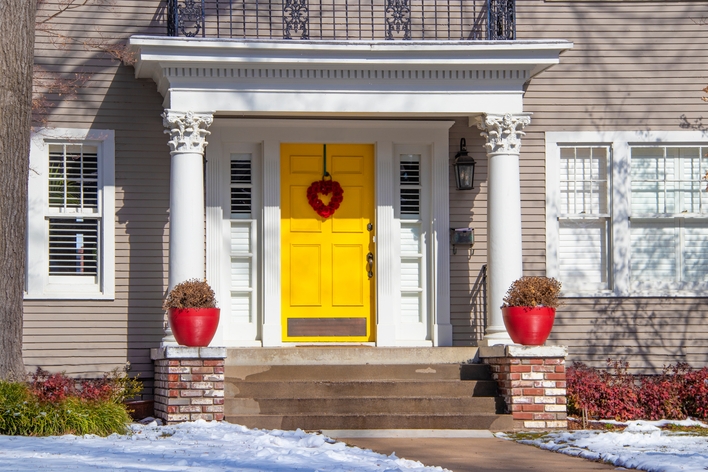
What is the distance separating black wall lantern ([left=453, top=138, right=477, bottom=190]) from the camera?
1162cm

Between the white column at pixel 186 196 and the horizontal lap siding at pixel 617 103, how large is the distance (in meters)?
3.77

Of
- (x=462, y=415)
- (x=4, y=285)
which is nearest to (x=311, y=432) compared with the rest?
(x=462, y=415)

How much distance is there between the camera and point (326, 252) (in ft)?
38.3

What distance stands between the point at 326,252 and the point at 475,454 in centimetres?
402

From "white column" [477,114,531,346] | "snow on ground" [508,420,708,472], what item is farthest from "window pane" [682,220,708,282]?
"snow on ground" [508,420,708,472]

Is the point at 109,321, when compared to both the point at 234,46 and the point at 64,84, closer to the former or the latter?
the point at 64,84

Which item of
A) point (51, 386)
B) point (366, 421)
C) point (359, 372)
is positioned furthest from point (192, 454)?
point (359, 372)

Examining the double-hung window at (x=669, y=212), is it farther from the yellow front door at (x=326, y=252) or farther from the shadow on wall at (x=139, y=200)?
the shadow on wall at (x=139, y=200)

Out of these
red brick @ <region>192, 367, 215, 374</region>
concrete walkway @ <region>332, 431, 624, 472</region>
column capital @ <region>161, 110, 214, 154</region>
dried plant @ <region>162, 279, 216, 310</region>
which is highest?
column capital @ <region>161, 110, 214, 154</region>

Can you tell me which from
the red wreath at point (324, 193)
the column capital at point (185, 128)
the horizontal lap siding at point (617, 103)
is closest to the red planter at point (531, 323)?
the horizontal lap siding at point (617, 103)

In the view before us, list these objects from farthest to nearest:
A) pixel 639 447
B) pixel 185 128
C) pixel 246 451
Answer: pixel 185 128 < pixel 639 447 < pixel 246 451

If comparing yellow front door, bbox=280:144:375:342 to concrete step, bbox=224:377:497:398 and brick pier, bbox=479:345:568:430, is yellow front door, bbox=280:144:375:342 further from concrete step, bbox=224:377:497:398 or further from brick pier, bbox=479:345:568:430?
brick pier, bbox=479:345:568:430

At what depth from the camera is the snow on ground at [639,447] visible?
286 inches

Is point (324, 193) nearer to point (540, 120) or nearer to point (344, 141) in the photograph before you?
point (344, 141)
